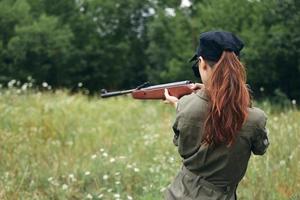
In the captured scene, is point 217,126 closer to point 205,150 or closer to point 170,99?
point 205,150

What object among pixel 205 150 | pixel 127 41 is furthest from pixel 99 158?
pixel 127 41

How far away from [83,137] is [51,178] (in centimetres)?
212

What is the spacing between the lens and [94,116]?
10352 mm

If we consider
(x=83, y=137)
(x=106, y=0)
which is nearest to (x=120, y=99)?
(x=83, y=137)

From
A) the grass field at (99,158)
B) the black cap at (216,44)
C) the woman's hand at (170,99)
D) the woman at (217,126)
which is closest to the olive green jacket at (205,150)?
the woman at (217,126)

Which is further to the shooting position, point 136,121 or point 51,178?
point 136,121

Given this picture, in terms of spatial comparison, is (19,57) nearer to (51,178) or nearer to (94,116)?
(94,116)

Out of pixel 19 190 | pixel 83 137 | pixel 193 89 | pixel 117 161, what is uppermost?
pixel 193 89

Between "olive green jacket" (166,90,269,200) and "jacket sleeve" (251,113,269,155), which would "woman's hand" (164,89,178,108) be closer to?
"olive green jacket" (166,90,269,200)

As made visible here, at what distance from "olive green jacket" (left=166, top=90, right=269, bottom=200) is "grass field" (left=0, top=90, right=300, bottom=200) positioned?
224 cm

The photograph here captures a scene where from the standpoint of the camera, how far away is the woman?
2.92m

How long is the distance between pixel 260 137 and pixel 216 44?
1.72ft

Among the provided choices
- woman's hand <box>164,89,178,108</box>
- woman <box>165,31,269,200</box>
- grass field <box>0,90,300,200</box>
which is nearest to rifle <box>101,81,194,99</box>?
woman's hand <box>164,89,178,108</box>

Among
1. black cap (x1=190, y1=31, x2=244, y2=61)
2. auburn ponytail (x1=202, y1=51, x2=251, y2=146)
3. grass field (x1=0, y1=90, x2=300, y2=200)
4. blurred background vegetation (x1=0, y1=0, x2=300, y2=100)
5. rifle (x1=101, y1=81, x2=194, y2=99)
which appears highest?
black cap (x1=190, y1=31, x2=244, y2=61)
